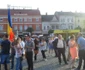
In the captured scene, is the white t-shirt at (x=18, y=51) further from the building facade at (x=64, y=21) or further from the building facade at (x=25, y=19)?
the building facade at (x=64, y=21)

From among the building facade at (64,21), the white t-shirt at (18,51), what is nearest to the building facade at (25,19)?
the building facade at (64,21)

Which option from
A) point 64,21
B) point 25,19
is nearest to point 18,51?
point 25,19

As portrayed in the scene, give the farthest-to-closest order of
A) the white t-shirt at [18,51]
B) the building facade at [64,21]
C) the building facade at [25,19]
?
the building facade at [64,21], the building facade at [25,19], the white t-shirt at [18,51]

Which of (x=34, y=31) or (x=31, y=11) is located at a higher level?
(x=31, y=11)

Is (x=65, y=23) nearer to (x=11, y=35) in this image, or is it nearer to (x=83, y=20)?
(x=83, y=20)

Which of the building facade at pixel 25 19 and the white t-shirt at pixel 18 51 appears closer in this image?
the white t-shirt at pixel 18 51

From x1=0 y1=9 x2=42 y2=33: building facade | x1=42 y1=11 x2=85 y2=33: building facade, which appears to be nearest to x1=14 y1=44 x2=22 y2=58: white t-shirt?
x1=0 y1=9 x2=42 y2=33: building facade

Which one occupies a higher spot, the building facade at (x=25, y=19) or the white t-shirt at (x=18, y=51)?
the white t-shirt at (x=18, y=51)

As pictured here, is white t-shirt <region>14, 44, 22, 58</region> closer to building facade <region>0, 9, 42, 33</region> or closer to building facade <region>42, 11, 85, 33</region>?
building facade <region>0, 9, 42, 33</region>

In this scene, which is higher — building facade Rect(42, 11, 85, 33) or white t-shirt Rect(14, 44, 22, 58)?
white t-shirt Rect(14, 44, 22, 58)

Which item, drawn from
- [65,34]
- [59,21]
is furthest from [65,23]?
[65,34]

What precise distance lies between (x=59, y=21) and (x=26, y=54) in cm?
8032

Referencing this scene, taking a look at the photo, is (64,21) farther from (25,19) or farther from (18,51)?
(18,51)

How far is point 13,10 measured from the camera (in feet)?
275
